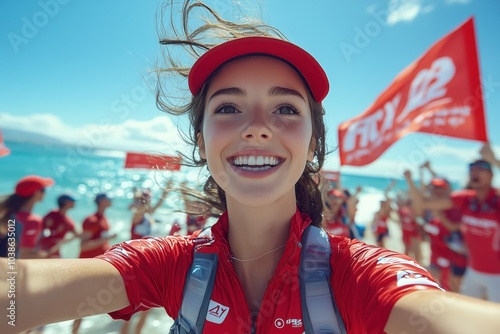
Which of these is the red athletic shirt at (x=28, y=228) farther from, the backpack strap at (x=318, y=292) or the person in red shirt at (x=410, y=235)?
the person in red shirt at (x=410, y=235)

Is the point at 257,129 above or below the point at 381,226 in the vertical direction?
above

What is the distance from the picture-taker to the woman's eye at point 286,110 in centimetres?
157

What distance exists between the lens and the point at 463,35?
413 cm

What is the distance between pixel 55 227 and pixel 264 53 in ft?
15.7

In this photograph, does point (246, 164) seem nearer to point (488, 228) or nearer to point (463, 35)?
point (463, 35)

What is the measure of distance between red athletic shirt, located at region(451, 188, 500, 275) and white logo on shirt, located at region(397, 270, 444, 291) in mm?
4220

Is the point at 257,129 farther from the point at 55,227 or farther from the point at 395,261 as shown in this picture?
the point at 55,227

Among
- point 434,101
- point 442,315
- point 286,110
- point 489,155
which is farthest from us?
point 434,101

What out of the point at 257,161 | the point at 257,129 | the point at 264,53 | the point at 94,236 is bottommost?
the point at 94,236

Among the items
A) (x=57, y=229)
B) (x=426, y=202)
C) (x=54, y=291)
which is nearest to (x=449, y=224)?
(x=426, y=202)

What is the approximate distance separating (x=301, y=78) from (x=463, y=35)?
3.64m

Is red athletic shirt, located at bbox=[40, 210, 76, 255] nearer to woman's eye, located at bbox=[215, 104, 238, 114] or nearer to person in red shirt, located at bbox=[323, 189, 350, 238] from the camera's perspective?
person in red shirt, located at bbox=[323, 189, 350, 238]

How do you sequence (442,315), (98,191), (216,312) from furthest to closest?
(98,191)
(216,312)
(442,315)

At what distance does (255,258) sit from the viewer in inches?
65.2
